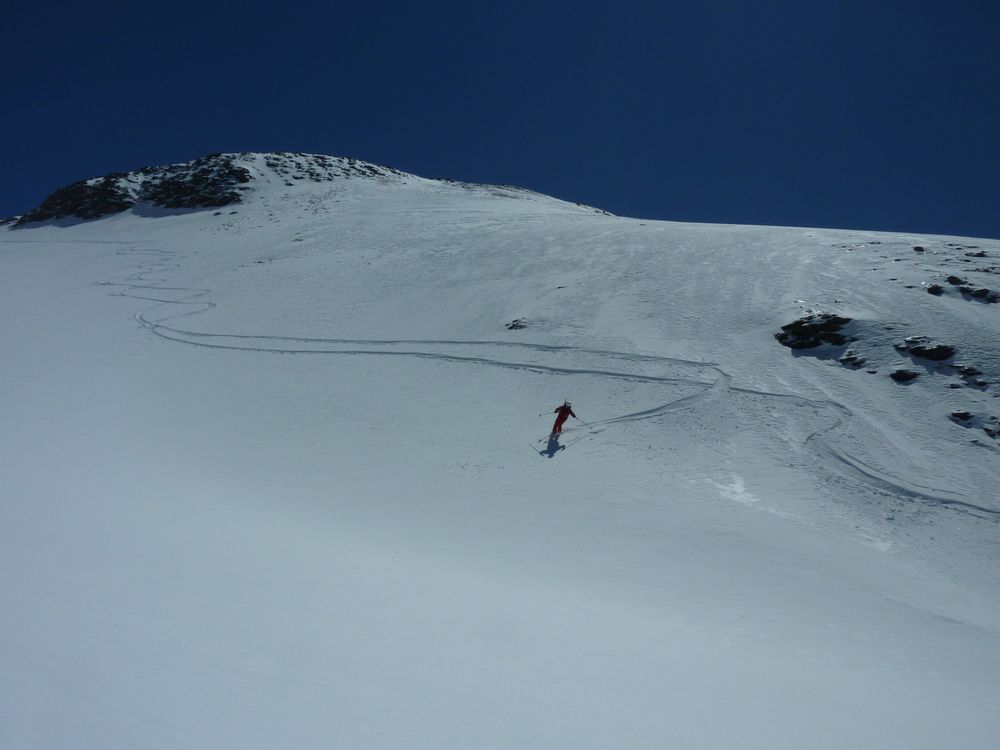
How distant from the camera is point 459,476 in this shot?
492 inches

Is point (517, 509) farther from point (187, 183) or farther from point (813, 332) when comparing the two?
point (187, 183)

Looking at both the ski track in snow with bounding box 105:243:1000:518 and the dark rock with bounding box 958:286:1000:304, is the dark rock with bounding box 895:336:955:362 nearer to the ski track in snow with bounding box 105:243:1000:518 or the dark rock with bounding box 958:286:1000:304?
the ski track in snow with bounding box 105:243:1000:518

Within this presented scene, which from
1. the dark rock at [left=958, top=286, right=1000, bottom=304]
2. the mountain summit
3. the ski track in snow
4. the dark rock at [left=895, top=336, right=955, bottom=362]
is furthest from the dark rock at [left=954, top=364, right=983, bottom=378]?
the mountain summit

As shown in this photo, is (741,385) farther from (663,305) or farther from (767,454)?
(663,305)

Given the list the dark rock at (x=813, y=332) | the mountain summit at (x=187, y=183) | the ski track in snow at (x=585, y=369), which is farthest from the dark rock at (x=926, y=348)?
the mountain summit at (x=187, y=183)

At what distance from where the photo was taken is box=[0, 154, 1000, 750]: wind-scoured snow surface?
4590mm

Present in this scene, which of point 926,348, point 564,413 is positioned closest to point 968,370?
point 926,348

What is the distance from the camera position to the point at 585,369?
17.4 metres

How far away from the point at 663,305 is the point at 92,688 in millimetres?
20177

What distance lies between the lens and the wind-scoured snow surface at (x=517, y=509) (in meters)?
4.59

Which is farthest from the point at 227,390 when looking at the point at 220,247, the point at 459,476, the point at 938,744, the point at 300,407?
the point at 220,247

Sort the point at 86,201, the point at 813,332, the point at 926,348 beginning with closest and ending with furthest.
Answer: the point at 926,348
the point at 813,332
the point at 86,201

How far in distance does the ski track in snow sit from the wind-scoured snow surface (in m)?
0.10

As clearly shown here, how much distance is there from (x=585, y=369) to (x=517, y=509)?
23.9 ft
